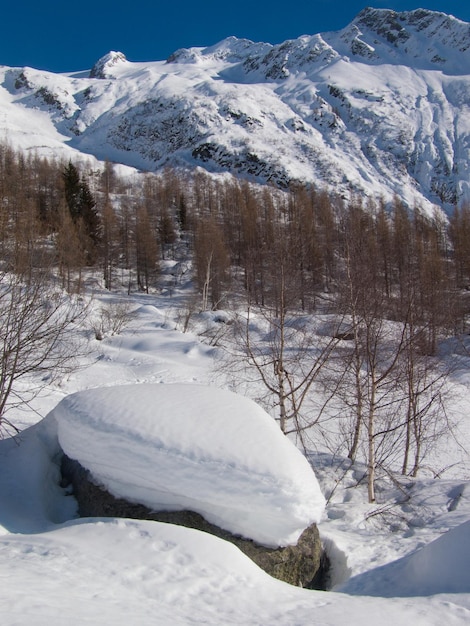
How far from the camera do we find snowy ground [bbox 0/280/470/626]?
8.94 feet

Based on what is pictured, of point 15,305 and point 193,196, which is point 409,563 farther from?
point 193,196

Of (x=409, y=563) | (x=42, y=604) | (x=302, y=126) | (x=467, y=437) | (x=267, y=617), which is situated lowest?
(x=467, y=437)

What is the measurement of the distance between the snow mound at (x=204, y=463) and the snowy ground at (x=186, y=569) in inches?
18.9

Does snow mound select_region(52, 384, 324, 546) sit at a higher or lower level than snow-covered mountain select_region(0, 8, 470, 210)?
lower

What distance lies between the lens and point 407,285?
7445 millimetres

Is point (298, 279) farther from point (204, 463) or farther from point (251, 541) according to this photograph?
point (251, 541)

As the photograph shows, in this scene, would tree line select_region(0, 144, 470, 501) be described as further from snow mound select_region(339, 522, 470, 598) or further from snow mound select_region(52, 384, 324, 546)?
snow mound select_region(339, 522, 470, 598)

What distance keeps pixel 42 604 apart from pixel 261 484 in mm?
2102

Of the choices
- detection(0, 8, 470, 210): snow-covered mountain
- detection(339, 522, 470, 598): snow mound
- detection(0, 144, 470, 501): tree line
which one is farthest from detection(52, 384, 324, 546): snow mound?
detection(0, 8, 470, 210): snow-covered mountain

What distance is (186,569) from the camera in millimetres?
3293

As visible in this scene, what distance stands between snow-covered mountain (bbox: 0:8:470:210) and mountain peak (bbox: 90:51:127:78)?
8.37ft

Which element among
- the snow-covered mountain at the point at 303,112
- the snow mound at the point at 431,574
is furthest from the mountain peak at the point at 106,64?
the snow mound at the point at 431,574

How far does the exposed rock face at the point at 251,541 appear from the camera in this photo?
4.10 meters

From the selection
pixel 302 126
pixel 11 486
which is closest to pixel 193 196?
pixel 302 126
